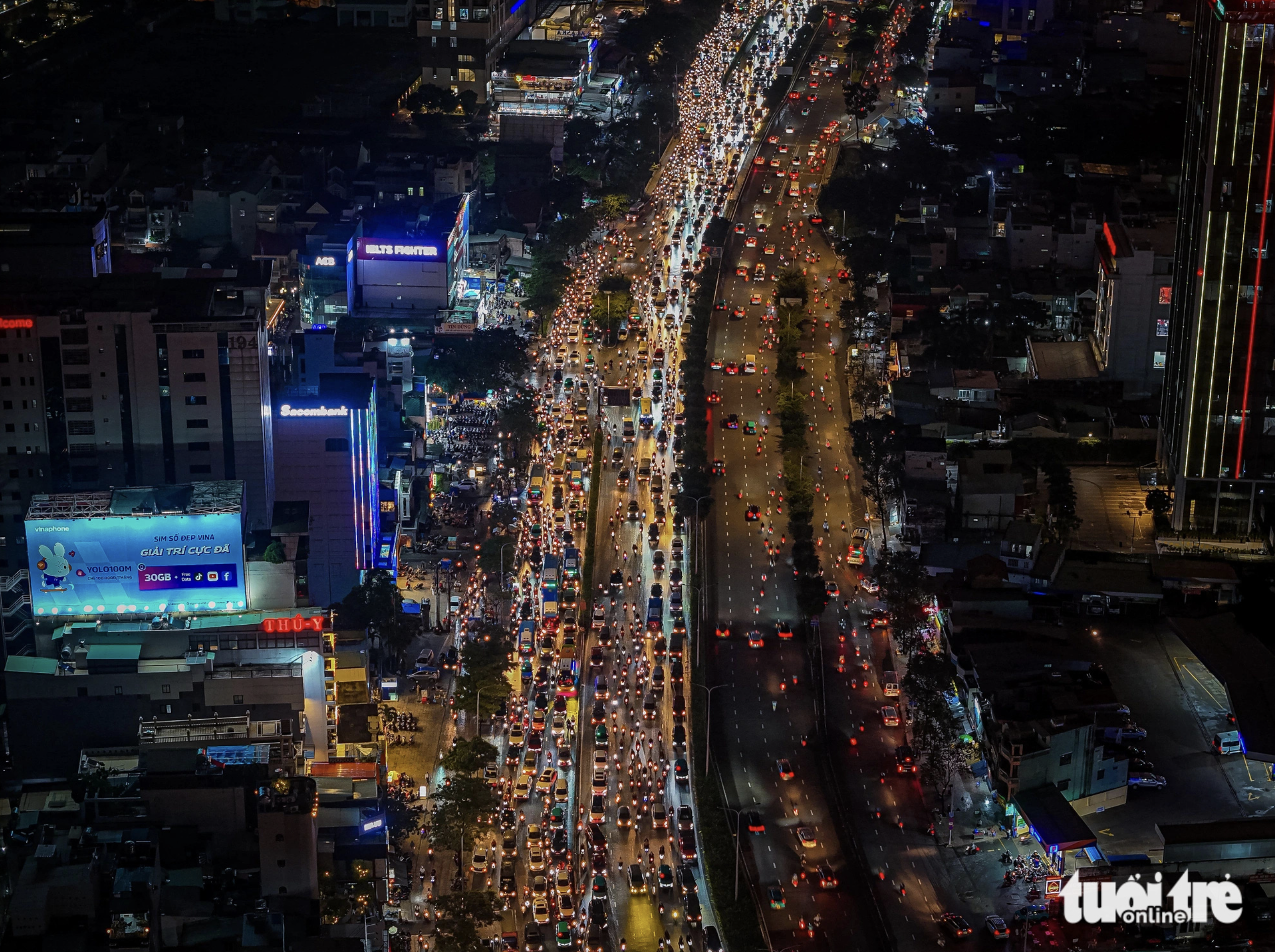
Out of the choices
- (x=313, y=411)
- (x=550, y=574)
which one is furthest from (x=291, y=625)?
(x=550, y=574)

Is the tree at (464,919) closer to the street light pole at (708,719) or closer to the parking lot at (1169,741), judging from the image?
the street light pole at (708,719)

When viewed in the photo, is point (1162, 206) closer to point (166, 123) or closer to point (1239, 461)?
point (1239, 461)

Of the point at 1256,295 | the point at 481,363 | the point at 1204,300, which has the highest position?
the point at 1256,295

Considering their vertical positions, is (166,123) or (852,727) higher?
(166,123)

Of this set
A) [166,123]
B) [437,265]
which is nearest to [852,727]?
[437,265]

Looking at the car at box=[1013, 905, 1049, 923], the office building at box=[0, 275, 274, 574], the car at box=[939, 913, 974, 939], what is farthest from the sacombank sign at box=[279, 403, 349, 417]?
the car at box=[1013, 905, 1049, 923]

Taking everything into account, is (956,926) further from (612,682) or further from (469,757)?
(612,682)
